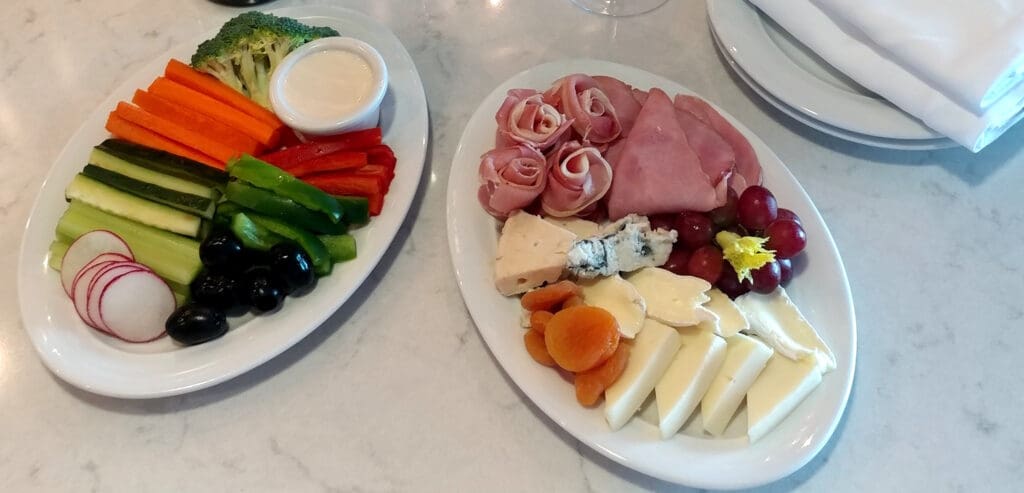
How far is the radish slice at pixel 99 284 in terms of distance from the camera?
1.20 metres

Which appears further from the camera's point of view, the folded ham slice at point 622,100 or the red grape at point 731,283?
the folded ham slice at point 622,100

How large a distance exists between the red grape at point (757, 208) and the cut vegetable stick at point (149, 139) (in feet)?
3.11

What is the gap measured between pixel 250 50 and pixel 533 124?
1.97 feet

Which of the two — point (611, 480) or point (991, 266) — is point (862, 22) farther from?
point (611, 480)

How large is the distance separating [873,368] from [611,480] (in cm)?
51

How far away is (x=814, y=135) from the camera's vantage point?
1.52m

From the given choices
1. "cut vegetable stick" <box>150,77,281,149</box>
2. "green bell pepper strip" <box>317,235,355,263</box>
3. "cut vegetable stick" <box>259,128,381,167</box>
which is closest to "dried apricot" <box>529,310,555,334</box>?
"green bell pepper strip" <box>317,235,355,263</box>

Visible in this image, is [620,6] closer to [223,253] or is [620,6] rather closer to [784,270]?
[784,270]

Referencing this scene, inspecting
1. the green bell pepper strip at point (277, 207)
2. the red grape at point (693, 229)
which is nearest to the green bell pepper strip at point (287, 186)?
the green bell pepper strip at point (277, 207)

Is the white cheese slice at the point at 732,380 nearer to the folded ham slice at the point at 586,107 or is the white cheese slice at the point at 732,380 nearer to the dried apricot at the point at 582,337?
the dried apricot at the point at 582,337

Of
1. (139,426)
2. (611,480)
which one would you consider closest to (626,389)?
(611,480)

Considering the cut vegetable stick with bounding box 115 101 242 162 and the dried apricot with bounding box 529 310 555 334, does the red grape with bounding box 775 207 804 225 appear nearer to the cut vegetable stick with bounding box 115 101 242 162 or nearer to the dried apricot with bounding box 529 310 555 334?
the dried apricot with bounding box 529 310 555 334

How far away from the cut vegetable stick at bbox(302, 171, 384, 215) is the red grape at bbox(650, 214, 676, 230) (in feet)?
1.61

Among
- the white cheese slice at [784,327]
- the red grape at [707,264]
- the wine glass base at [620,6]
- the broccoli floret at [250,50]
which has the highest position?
the broccoli floret at [250,50]
